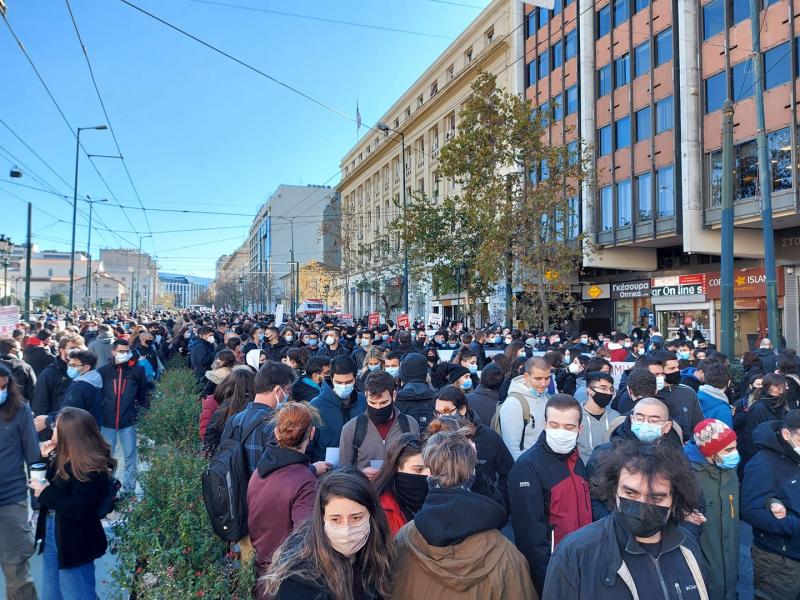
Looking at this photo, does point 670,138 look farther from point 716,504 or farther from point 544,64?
point 716,504

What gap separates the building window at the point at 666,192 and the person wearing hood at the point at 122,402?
2313cm

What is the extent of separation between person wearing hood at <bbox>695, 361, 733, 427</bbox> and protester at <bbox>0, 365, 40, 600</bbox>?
19.0 ft

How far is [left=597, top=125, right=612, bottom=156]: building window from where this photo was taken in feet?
93.0

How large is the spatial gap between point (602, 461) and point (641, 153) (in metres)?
27.0

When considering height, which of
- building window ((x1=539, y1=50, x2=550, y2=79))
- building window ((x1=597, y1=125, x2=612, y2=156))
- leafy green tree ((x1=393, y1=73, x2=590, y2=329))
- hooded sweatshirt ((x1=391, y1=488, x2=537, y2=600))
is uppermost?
building window ((x1=539, y1=50, x2=550, y2=79))

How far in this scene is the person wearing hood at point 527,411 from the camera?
16.1 feet

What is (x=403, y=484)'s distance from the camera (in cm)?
312

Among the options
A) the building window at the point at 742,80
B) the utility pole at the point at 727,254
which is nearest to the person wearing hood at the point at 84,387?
the utility pole at the point at 727,254

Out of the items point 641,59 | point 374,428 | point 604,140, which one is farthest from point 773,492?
point 604,140

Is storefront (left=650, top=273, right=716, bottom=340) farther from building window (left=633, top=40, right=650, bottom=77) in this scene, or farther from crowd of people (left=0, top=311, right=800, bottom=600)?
crowd of people (left=0, top=311, right=800, bottom=600)

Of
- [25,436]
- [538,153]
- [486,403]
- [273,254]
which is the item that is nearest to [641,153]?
[538,153]

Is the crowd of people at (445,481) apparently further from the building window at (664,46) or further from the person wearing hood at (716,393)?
the building window at (664,46)

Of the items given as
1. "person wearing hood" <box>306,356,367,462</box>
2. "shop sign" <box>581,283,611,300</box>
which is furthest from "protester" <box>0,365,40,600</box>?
"shop sign" <box>581,283,611,300</box>

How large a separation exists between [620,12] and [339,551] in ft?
101
